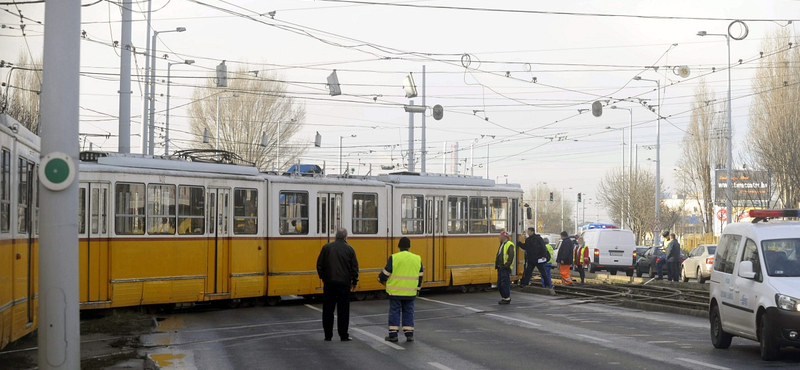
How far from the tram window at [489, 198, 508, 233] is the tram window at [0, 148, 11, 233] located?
15918mm

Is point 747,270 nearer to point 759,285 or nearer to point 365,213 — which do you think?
point 759,285

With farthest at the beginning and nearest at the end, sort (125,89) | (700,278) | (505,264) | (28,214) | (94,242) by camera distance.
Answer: (700,278), (125,89), (505,264), (94,242), (28,214)

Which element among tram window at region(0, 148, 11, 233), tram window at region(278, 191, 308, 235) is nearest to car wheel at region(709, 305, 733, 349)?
tram window at region(0, 148, 11, 233)

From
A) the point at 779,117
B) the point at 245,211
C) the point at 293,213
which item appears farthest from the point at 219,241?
the point at 779,117

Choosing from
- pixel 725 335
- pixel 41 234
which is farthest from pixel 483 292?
pixel 41 234

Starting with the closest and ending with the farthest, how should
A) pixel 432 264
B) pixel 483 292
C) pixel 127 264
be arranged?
pixel 127 264 < pixel 432 264 < pixel 483 292

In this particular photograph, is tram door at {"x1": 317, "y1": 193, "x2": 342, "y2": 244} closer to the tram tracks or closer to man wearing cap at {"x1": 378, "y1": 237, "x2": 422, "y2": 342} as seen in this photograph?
the tram tracks

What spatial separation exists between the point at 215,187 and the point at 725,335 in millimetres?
10424

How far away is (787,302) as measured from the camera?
11.3 meters

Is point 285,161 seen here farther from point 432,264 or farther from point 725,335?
point 725,335

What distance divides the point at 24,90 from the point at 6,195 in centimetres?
1854

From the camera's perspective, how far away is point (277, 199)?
20984 mm

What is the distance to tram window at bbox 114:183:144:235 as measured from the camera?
59.3 ft

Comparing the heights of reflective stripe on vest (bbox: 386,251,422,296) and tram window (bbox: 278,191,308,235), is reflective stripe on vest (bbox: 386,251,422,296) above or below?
below
